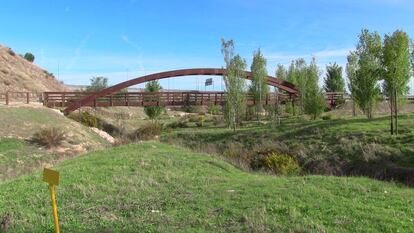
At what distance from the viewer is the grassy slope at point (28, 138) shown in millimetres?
24578

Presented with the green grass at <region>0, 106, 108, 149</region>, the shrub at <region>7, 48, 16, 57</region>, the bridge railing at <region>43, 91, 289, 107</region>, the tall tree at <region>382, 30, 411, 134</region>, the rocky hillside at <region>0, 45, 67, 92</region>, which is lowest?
the green grass at <region>0, 106, 108, 149</region>

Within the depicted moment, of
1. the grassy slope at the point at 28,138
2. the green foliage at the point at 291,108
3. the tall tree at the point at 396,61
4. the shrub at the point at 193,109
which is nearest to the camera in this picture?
the grassy slope at the point at 28,138

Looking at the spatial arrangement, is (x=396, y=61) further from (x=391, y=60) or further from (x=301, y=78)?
(x=301, y=78)

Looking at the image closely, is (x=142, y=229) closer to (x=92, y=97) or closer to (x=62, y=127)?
(x=62, y=127)

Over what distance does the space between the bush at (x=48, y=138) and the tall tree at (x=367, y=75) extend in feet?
64.7

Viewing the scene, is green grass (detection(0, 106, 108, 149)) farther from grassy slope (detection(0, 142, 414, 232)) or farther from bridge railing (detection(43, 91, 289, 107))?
grassy slope (detection(0, 142, 414, 232))

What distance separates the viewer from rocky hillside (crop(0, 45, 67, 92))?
267 ft

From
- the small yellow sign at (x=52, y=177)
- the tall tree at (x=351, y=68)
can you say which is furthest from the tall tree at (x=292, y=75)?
the small yellow sign at (x=52, y=177)

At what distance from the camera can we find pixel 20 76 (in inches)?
3425

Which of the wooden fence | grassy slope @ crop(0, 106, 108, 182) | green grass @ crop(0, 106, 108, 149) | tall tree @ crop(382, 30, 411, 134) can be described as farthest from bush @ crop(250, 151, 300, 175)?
the wooden fence

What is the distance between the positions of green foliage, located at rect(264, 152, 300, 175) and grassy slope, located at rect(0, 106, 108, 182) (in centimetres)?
985

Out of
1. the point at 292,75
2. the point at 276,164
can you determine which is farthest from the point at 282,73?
the point at 276,164

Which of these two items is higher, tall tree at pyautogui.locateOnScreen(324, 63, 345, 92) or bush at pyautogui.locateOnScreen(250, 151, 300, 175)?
tall tree at pyautogui.locateOnScreen(324, 63, 345, 92)

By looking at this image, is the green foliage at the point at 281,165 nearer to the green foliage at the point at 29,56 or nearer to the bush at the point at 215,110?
the bush at the point at 215,110
